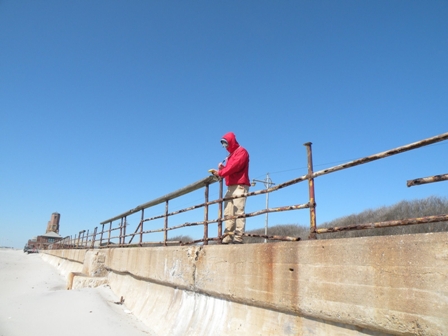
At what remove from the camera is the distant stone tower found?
73.1 meters

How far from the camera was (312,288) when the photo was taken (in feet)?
9.27

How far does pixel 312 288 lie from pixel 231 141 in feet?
9.47

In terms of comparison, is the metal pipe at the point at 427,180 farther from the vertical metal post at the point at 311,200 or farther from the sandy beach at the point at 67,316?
the sandy beach at the point at 67,316

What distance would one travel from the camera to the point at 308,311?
2.83m

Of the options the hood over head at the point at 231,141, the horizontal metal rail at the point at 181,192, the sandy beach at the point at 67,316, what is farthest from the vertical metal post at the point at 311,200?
the sandy beach at the point at 67,316

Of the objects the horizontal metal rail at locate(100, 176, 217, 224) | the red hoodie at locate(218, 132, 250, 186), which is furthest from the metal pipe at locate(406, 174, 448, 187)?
the horizontal metal rail at locate(100, 176, 217, 224)

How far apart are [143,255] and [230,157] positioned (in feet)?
9.61

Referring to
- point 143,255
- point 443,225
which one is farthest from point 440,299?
point 443,225

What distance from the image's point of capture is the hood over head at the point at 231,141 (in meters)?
5.28

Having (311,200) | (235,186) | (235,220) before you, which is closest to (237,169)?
(235,186)

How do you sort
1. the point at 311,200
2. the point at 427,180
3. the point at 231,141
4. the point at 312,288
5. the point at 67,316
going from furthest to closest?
the point at 67,316 → the point at 231,141 → the point at 311,200 → the point at 312,288 → the point at 427,180

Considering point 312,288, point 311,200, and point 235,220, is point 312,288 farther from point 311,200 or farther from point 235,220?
point 235,220

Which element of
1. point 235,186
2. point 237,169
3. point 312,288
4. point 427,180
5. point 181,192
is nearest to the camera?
point 427,180

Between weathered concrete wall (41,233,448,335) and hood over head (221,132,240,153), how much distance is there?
1553 millimetres
